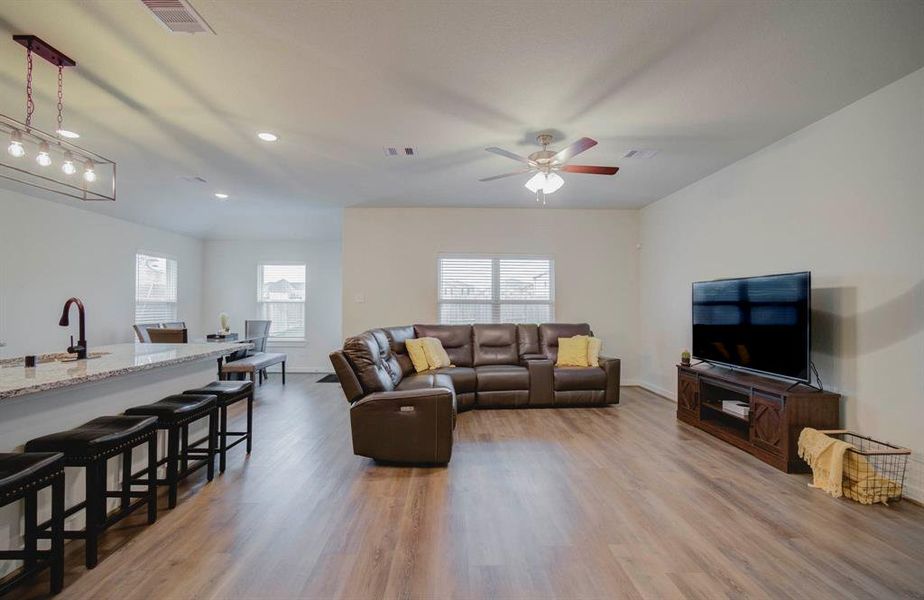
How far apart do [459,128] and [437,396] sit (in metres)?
2.21

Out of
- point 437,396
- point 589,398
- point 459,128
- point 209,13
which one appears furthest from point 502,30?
point 589,398

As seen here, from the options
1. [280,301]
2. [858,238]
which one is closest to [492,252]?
[858,238]

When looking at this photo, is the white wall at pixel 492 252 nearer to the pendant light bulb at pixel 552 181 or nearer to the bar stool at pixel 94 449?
the pendant light bulb at pixel 552 181

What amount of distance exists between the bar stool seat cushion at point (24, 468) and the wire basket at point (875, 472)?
420 cm

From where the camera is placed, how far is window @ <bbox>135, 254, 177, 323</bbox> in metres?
6.39

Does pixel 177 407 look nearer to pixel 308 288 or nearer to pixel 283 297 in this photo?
pixel 308 288

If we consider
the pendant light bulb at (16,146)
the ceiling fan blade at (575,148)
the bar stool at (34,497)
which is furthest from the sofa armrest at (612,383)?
the pendant light bulb at (16,146)

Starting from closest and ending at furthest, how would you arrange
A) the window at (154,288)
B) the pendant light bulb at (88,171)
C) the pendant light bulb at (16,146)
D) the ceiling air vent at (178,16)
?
the ceiling air vent at (178,16)
the pendant light bulb at (16,146)
the pendant light bulb at (88,171)
the window at (154,288)

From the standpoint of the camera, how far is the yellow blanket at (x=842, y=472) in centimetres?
252

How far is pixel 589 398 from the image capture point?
194 inches

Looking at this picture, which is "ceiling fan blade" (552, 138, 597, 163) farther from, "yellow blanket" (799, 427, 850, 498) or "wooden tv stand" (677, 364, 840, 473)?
"yellow blanket" (799, 427, 850, 498)

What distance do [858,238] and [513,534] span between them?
10.7 feet

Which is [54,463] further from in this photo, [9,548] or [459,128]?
[459,128]

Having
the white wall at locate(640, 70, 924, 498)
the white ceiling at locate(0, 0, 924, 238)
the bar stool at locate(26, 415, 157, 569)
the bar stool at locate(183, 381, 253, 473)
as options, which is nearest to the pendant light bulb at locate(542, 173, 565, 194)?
the white ceiling at locate(0, 0, 924, 238)
